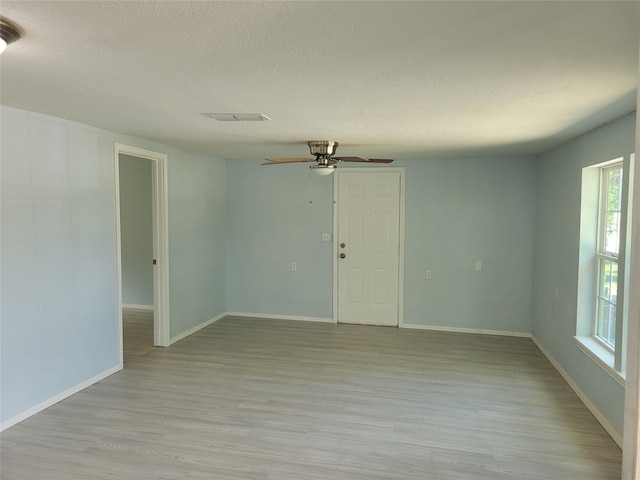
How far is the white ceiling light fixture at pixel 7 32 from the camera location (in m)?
1.55

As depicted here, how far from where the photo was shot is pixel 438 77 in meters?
2.15

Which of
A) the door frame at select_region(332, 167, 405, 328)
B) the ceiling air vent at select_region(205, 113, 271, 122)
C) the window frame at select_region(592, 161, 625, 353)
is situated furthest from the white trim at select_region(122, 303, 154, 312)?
the window frame at select_region(592, 161, 625, 353)

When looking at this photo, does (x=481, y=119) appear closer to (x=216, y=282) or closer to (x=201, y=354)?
(x=201, y=354)

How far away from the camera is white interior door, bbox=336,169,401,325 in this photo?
5711 mm

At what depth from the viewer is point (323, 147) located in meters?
4.10

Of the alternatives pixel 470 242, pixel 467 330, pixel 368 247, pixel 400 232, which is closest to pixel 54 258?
pixel 368 247

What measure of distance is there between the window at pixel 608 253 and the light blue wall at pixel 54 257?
4.11 meters

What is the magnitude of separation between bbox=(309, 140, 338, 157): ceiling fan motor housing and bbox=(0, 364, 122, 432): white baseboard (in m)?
2.72

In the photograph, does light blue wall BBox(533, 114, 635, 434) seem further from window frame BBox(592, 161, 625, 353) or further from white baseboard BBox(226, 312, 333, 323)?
white baseboard BBox(226, 312, 333, 323)

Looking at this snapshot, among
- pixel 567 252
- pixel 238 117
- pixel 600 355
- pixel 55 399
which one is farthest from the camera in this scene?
pixel 567 252

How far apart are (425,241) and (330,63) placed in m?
3.96

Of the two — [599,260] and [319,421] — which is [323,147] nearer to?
[319,421]

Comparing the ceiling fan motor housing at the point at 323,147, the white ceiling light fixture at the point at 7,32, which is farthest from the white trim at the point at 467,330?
the white ceiling light fixture at the point at 7,32

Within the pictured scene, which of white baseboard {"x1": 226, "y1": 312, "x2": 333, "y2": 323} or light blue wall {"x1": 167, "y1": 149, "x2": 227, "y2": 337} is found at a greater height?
light blue wall {"x1": 167, "y1": 149, "x2": 227, "y2": 337}
